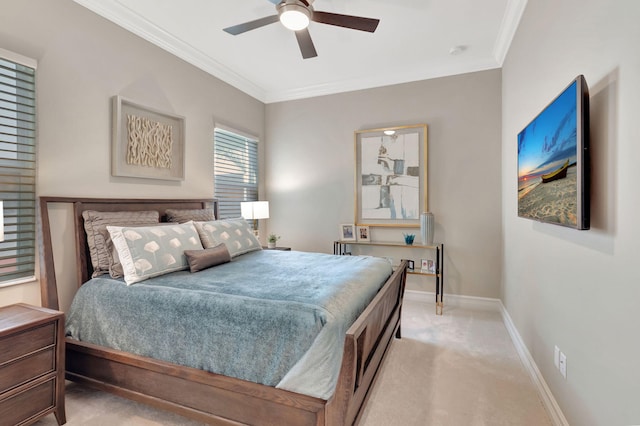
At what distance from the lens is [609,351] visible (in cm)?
128

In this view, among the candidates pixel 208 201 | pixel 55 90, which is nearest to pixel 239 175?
pixel 208 201

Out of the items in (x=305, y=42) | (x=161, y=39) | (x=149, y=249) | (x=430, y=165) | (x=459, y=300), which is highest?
(x=161, y=39)

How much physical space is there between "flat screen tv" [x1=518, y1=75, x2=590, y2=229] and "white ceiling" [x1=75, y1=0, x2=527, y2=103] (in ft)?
4.56

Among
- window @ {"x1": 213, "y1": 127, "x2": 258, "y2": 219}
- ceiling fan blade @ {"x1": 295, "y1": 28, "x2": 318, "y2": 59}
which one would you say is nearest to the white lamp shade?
window @ {"x1": 213, "y1": 127, "x2": 258, "y2": 219}

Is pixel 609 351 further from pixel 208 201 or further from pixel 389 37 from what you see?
pixel 208 201

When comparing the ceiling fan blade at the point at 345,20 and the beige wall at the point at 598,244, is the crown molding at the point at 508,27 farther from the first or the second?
the ceiling fan blade at the point at 345,20

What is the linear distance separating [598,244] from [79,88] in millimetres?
3457

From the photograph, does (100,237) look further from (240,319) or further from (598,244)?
(598,244)

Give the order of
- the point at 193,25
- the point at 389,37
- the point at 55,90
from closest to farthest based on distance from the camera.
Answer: the point at 55,90
the point at 193,25
the point at 389,37

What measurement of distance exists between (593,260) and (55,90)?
3.47 meters

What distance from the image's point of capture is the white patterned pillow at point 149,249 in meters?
2.13

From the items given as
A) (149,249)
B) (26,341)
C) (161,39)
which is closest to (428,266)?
(149,249)

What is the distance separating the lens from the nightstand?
1605 millimetres

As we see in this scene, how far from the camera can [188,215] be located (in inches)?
124
